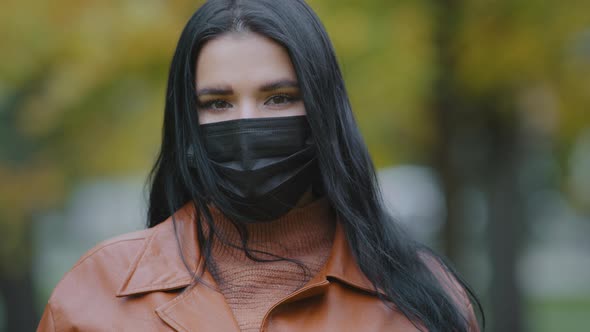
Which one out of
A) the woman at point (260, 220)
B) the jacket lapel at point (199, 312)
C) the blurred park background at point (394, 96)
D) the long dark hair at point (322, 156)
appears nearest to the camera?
the jacket lapel at point (199, 312)

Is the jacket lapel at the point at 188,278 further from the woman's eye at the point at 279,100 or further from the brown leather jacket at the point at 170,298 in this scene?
the woman's eye at the point at 279,100

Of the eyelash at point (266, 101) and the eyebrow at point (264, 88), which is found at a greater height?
the eyebrow at point (264, 88)

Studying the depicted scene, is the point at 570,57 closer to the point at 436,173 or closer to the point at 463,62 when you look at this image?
the point at 463,62

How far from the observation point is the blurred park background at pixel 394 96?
21.6ft

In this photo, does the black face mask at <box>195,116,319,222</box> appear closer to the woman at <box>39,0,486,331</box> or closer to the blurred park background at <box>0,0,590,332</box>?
the woman at <box>39,0,486,331</box>

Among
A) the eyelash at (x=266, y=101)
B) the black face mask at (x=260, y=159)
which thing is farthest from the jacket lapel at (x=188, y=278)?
the eyelash at (x=266, y=101)

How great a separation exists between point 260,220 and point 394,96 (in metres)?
4.49

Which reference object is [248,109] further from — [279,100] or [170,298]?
[170,298]

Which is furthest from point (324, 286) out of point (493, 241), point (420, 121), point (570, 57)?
point (493, 241)

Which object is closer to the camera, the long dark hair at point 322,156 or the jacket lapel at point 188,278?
the jacket lapel at point 188,278

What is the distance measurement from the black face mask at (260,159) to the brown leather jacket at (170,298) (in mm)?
237

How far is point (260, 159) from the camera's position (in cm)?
302

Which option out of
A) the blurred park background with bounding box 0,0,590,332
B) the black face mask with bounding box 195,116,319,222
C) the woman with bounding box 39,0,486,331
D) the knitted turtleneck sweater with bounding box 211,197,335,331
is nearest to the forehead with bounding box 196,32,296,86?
the woman with bounding box 39,0,486,331

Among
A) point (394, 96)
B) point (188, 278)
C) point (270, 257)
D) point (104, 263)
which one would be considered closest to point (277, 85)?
point (270, 257)
